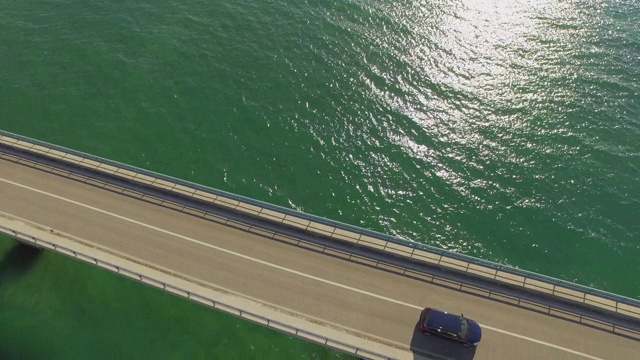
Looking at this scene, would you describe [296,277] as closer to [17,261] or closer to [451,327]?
[451,327]

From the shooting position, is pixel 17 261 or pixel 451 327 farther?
pixel 17 261

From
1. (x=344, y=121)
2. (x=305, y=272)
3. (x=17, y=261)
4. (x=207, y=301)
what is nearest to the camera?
(x=207, y=301)

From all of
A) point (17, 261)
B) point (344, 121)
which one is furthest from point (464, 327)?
point (17, 261)

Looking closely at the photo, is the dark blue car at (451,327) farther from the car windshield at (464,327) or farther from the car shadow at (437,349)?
the car shadow at (437,349)

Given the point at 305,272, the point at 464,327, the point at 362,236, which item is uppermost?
the point at 362,236

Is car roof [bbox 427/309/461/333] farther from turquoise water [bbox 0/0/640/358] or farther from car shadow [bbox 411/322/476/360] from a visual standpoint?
turquoise water [bbox 0/0/640/358]

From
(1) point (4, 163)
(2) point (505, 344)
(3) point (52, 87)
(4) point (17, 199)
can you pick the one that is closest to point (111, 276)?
(4) point (17, 199)

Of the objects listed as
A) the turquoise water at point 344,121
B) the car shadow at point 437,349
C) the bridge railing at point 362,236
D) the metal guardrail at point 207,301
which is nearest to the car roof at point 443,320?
the car shadow at point 437,349
